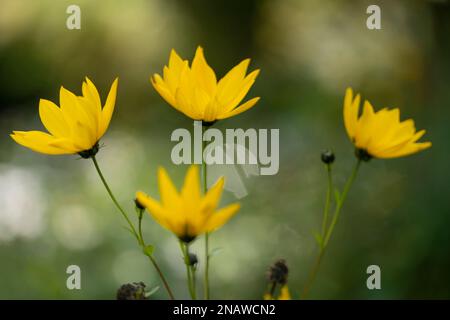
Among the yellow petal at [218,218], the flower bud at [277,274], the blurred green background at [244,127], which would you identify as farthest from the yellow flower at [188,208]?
the blurred green background at [244,127]

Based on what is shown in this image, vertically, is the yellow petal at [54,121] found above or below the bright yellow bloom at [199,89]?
below

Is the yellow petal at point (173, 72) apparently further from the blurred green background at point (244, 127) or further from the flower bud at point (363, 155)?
the blurred green background at point (244, 127)

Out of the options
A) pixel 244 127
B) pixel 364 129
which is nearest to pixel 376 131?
pixel 364 129

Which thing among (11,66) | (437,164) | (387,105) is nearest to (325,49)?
(387,105)

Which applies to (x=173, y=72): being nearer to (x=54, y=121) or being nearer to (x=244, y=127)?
(x=54, y=121)

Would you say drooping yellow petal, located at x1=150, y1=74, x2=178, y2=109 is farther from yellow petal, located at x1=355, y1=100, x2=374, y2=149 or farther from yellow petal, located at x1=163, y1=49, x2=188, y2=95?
yellow petal, located at x1=355, y1=100, x2=374, y2=149

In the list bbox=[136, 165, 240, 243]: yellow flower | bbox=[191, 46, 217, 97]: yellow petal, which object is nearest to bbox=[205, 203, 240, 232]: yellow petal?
bbox=[136, 165, 240, 243]: yellow flower
